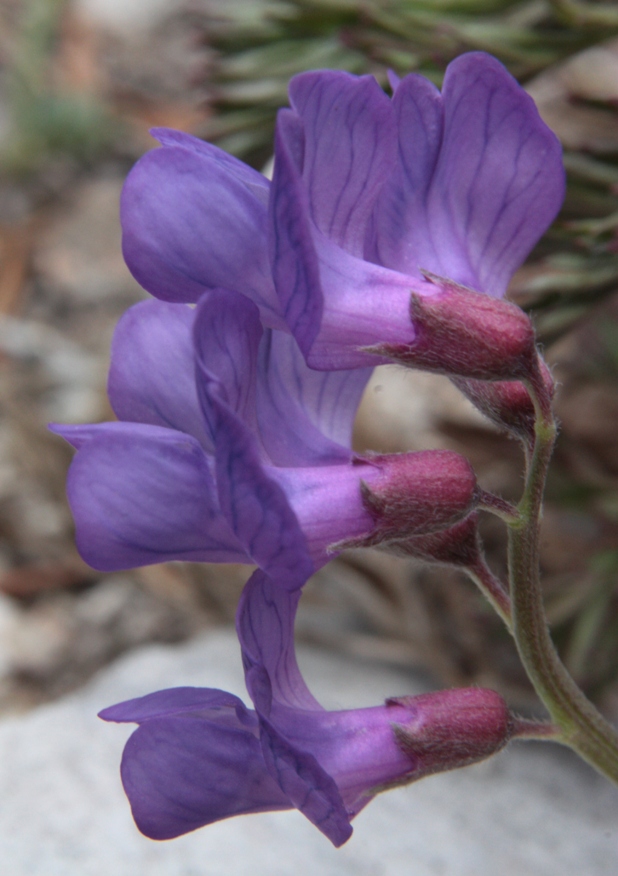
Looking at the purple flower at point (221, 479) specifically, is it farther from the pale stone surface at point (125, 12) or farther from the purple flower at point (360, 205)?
the pale stone surface at point (125, 12)

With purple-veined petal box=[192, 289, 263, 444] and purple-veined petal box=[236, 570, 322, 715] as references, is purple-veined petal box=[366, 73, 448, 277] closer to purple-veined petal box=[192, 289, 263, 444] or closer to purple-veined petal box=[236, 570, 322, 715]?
purple-veined petal box=[192, 289, 263, 444]

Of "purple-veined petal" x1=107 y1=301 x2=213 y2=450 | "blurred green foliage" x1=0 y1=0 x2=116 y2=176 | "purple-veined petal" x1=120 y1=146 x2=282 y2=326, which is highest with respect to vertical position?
"purple-veined petal" x1=120 y1=146 x2=282 y2=326

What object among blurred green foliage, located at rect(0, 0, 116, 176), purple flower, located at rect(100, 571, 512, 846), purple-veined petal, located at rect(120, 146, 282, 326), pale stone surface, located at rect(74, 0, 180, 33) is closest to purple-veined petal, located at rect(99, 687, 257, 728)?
purple flower, located at rect(100, 571, 512, 846)

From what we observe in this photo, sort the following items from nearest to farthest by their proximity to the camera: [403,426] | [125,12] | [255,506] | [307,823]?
[255,506] < [307,823] < [403,426] < [125,12]

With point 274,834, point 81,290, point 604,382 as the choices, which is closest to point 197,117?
point 81,290

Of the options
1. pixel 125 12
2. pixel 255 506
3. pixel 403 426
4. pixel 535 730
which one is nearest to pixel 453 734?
pixel 535 730

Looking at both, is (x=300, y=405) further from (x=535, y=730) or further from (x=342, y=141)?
(x=535, y=730)
